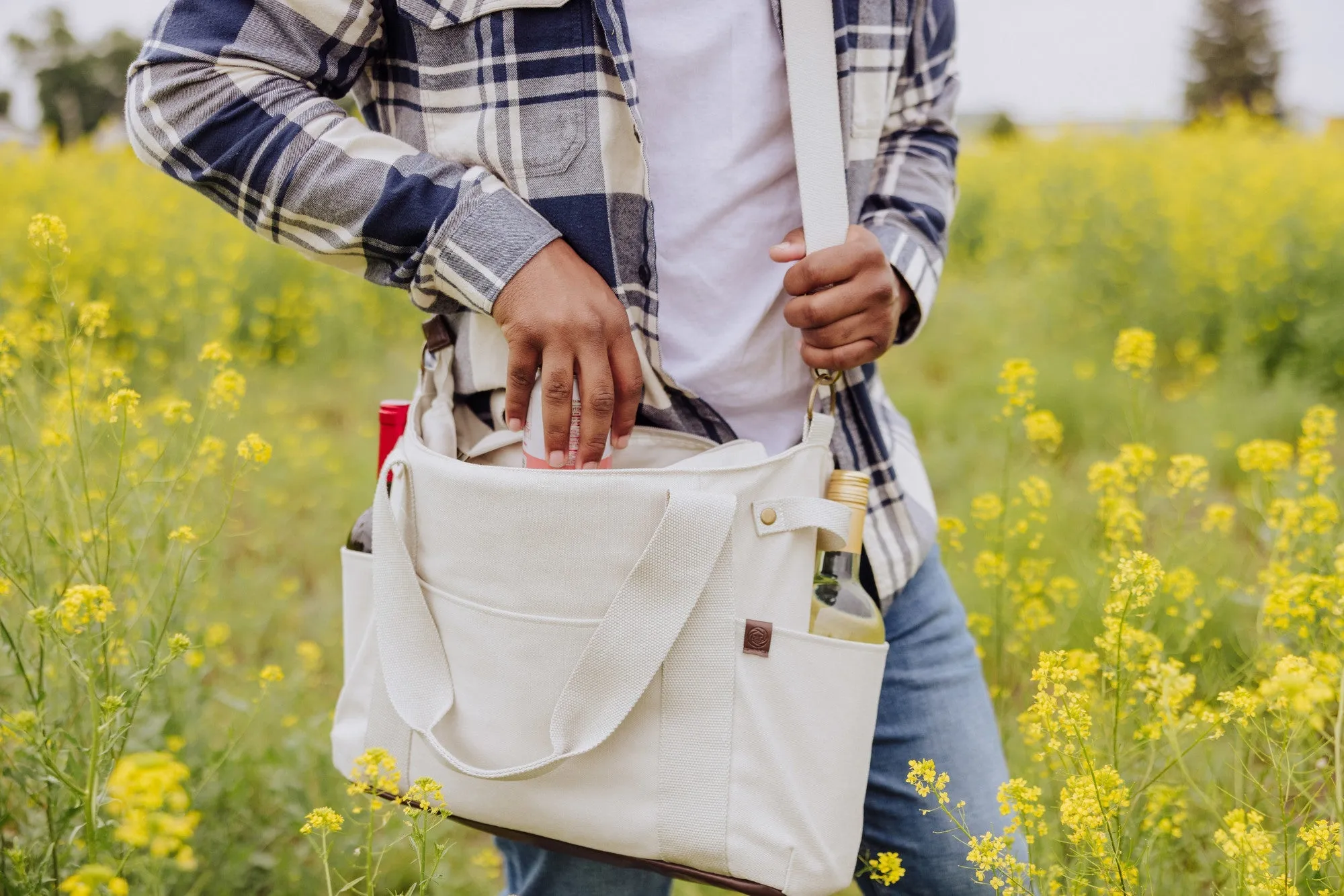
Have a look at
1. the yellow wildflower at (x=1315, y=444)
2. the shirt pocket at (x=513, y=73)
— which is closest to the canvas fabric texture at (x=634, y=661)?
the shirt pocket at (x=513, y=73)

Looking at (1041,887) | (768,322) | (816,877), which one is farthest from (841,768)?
(768,322)

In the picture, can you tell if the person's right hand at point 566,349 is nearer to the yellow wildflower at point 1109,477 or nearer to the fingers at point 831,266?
the fingers at point 831,266

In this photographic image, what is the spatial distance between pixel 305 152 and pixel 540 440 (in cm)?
37

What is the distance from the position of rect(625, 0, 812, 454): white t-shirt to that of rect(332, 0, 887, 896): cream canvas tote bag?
0.14 m

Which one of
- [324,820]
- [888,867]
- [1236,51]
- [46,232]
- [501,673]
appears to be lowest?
[888,867]

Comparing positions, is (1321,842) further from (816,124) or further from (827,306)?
(816,124)

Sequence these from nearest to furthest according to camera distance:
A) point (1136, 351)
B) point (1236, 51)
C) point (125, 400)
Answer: point (125, 400) → point (1136, 351) → point (1236, 51)

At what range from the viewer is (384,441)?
121 centimetres

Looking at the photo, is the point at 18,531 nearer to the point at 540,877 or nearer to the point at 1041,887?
the point at 540,877

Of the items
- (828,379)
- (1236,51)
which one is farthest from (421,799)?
(1236,51)

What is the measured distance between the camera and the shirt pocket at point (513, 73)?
1.03m

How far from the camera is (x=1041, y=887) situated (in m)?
1.19

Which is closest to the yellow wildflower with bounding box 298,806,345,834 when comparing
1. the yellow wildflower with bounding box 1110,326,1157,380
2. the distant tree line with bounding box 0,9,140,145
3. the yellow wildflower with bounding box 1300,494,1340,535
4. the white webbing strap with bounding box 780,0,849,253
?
the white webbing strap with bounding box 780,0,849,253

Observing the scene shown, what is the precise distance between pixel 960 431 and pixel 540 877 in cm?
347
